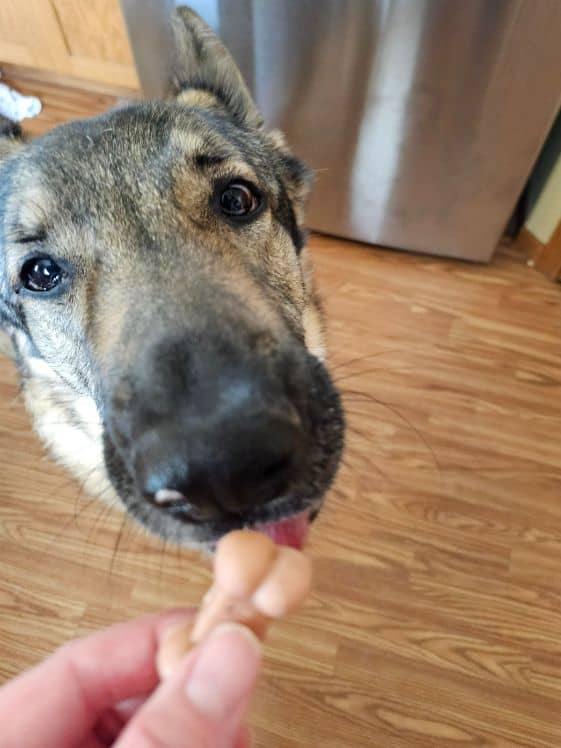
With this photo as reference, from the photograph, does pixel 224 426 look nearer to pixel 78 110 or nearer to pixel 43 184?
pixel 43 184

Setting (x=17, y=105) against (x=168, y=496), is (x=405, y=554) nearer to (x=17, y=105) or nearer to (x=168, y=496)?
(x=168, y=496)

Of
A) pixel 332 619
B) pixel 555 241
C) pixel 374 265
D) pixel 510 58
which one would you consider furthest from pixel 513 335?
pixel 332 619

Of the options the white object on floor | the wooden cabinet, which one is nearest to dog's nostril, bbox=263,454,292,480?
the wooden cabinet

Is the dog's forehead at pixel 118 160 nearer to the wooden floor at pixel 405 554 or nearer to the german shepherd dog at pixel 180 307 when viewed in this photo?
the german shepherd dog at pixel 180 307

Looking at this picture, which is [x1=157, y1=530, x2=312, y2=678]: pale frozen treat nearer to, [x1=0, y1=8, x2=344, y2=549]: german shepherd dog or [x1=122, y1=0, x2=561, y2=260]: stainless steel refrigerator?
[x1=0, y1=8, x2=344, y2=549]: german shepherd dog

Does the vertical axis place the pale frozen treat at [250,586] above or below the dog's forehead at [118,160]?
below

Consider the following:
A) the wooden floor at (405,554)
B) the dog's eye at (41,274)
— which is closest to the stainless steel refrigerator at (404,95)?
the wooden floor at (405,554)
